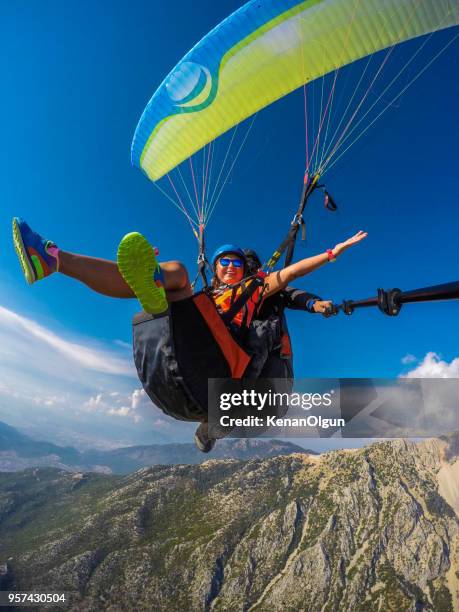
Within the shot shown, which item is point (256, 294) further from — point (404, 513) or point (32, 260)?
point (404, 513)

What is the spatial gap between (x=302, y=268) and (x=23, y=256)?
2.61 metres

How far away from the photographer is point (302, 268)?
397 centimetres

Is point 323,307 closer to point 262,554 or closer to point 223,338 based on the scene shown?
point 223,338

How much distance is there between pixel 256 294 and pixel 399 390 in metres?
1.93

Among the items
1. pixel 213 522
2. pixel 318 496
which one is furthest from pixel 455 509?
pixel 213 522

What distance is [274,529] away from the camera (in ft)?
550

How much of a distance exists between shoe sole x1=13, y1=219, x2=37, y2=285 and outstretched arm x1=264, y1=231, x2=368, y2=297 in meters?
2.33

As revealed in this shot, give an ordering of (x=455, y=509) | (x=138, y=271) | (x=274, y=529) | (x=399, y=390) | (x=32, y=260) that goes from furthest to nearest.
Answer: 1. (x=455, y=509)
2. (x=274, y=529)
3. (x=399, y=390)
4. (x=32, y=260)
5. (x=138, y=271)

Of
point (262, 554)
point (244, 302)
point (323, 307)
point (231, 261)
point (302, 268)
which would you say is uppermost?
point (231, 261)

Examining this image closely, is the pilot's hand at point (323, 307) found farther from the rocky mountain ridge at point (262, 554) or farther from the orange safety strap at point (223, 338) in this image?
the rocky mountain ridge at point (262, 554)

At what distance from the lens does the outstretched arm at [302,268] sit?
3.80m

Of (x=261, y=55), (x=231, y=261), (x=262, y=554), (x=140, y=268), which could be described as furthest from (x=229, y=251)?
(x=262, y=554)

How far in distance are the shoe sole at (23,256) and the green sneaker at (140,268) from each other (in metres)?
0.87

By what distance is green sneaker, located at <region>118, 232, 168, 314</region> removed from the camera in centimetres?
290
